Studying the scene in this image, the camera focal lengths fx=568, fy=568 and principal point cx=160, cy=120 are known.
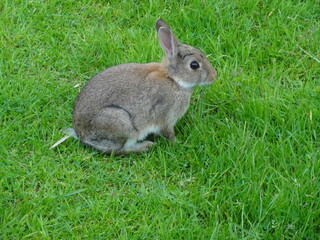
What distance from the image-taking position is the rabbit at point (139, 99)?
4.98 m

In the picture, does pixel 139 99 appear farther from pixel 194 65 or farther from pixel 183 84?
pixel 194 65

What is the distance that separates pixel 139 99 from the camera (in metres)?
5.01

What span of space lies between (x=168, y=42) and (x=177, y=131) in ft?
2.77

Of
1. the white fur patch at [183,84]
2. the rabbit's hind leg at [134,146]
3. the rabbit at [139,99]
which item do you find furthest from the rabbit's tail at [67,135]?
the white fur patch at [183,84]

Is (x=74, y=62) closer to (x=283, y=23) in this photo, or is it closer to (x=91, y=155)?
(x=91, y=155)

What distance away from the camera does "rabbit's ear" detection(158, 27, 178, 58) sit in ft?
16.5

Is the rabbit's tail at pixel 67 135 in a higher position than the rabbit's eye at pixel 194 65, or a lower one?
lower

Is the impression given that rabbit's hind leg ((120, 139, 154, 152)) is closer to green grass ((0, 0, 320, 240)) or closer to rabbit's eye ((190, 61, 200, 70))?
green grass ((0, 0, 320, 240))

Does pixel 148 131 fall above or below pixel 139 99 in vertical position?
below

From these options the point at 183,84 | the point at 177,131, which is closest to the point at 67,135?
the point at 177,131

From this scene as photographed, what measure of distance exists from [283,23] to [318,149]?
1901mm

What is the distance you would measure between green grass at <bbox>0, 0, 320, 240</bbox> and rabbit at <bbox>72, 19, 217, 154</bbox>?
0.16 meters

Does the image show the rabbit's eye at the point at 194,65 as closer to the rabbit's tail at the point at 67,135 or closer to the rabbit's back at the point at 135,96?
the rabbit's back at the point at 135,96

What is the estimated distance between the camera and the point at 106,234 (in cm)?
432
